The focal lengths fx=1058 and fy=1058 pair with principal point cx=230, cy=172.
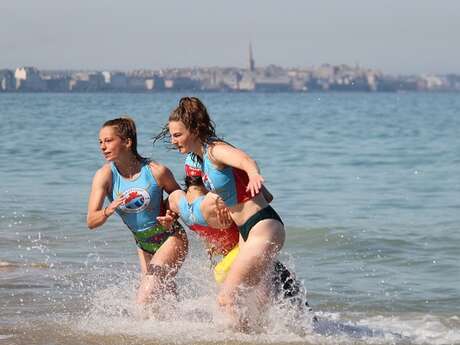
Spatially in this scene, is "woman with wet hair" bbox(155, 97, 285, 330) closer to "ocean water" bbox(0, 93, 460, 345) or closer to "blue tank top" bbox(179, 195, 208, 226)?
"blue tank top" bbox(179, 195, 208, 226)

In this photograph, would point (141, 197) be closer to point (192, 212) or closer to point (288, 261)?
point (192, 212)

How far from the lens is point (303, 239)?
12.0m

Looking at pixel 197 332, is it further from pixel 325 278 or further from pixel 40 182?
pixel 40 182

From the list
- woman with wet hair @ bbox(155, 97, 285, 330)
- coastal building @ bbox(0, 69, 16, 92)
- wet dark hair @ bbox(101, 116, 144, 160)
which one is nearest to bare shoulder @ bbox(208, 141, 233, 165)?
woman with wet hair @ bbox(155, 97, 285, 330)

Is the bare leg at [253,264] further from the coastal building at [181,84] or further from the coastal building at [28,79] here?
the coastal building at [181,84]

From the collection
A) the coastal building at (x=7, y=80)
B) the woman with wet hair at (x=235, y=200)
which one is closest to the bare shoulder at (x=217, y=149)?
the woman with wet hair at (x=235, y=200)

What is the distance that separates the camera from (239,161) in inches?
252

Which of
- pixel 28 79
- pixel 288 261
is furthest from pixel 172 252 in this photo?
pixel 28 79

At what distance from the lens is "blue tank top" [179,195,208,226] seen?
6848mm

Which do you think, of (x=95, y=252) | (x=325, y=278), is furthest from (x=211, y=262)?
(x=95, y=252)

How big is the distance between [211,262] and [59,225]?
18.8 feet

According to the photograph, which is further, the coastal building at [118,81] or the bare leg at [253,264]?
the coastal building at [118,81]

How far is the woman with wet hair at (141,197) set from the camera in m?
7.18

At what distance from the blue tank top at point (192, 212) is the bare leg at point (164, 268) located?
0.34 meters
